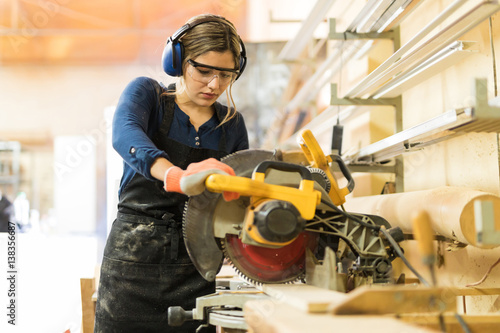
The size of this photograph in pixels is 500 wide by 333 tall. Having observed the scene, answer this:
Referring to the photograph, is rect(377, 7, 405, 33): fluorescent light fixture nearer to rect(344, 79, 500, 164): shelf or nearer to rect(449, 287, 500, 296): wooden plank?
rect(344, 79, 500, 164): shelf

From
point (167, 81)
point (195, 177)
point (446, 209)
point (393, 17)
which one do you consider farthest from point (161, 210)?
point (167, 81)

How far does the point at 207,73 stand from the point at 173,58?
0.12 metres

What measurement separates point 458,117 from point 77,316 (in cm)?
279

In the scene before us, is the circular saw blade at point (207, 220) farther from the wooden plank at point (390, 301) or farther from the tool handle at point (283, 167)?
the wooden plank at point (390, 301)

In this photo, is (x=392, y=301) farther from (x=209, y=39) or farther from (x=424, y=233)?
(x=209, y=39)

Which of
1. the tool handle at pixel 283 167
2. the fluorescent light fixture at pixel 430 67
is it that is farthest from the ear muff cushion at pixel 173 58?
the fluorescent light fixture at pixel 430 67

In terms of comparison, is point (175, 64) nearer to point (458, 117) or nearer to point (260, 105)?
point (458, 117)

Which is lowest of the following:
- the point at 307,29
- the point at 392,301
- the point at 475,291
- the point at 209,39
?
the point at 475,291

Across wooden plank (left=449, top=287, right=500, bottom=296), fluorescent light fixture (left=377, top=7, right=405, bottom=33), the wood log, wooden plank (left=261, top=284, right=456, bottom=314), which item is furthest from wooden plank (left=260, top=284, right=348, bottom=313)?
fluorescent light fixture (left=377, top=7, right=405, bottom=33)

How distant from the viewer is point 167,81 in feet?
16.2

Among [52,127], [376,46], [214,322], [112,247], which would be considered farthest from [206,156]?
[52,127]

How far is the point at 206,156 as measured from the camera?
173cm

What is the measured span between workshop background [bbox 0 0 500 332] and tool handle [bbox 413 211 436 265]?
0.43 meters

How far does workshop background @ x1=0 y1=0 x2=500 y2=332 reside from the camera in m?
1.93
